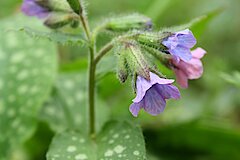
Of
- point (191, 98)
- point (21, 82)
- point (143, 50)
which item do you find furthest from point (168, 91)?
point (191, 98)

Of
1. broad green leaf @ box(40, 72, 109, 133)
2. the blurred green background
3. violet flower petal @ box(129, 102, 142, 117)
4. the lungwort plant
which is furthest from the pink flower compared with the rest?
broad green leaf @ box(40, 72, 109, 133)

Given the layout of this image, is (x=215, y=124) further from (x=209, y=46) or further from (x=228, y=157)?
(x=209, y=46)

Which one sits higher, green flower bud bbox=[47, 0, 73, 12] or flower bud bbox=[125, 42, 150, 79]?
flower bud bbox=[125, 42, 150, 79]

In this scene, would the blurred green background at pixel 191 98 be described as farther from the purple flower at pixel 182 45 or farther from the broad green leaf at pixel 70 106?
the purple flower at pixel 182 45

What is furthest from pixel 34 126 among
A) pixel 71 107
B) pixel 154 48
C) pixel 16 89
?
pixel 154 48

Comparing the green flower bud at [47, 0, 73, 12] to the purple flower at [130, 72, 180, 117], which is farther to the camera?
the green flower bud at [47, 0, 73, 12]

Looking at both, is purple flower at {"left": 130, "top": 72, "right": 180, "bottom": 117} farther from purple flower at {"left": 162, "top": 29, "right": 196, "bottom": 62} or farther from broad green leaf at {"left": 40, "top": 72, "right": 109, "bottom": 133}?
broad green leaf at {"left": 40, "top": 72, "right": 109, "bottom": 133}
